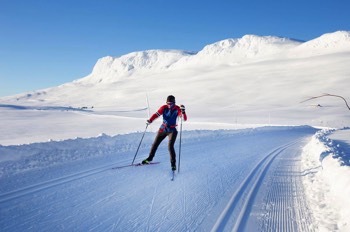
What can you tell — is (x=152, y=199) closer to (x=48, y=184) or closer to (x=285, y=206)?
(x=48, y=184)

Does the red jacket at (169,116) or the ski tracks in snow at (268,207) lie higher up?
the red jacket at (169,116)

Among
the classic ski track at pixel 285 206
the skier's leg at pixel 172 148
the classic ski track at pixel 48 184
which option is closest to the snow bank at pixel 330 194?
the classic ski track at pixel 285 206

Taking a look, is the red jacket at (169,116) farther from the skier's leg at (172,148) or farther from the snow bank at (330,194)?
the snow bank at (330,194)

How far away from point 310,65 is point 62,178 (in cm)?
15524

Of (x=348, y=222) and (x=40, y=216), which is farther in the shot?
(x=40, y=216)

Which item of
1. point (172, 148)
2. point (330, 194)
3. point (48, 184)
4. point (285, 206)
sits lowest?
point (285, 206)

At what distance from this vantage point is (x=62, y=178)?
732cm

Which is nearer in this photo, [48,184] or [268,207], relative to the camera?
[268,207]

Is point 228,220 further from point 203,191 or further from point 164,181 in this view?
point 164,181

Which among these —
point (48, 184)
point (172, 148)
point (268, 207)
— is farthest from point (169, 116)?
point (268, 207)

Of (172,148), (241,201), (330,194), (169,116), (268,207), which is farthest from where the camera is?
(169,116)

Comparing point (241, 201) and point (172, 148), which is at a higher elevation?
point (172, 148)

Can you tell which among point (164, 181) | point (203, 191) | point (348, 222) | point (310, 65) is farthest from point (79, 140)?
point (310, 65)

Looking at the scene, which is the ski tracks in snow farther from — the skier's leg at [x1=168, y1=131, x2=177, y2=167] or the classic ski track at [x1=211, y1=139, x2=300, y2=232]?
the skier's leg at [x1=168, y1=131, x2=177, y2=167]
